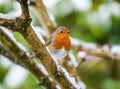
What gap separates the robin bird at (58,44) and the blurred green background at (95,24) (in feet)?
4.77

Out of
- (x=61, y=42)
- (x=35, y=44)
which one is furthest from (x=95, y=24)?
(x=35, y=44)

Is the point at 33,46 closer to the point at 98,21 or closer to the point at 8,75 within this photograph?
the point at 8,75

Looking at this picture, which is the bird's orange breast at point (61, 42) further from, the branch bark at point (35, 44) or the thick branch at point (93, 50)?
the branch bark at point (35, 44)

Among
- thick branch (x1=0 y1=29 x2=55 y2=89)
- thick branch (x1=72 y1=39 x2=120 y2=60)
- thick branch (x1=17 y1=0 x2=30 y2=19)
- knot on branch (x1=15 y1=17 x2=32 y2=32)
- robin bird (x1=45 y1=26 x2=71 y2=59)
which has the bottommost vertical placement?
knot on branch (x1=15 y1=17 x2=32 y2=32)

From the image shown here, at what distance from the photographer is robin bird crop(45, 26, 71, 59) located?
1.91 meters

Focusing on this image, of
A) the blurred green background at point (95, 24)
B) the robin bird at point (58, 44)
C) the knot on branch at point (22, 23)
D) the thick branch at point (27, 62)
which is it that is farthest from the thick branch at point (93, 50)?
the knot on branch at point (22, 23)

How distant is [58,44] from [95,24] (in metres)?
1.73

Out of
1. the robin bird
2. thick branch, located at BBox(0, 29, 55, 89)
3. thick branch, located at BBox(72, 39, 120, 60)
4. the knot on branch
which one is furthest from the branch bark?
thick branch, located at BBox(72, 39, 120, 60)

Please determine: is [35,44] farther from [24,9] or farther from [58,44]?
[58,44]

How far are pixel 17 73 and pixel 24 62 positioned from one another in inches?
65.5

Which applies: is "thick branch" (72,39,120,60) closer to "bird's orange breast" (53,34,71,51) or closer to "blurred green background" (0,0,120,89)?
"bird's orange breast" (53,34,71,51)

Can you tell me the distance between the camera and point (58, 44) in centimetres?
208

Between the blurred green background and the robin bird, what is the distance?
145 cm

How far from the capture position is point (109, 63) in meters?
3.80
